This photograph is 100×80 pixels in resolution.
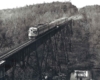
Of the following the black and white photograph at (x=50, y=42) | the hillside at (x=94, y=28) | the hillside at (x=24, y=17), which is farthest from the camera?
the hillside at (x=24, y=17)

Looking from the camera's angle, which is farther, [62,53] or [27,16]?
[27,16]

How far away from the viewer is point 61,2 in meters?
53.1

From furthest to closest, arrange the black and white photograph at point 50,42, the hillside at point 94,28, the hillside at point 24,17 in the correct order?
the hillside at point 24,17 → the hillside at point 94,28 → the black and white photograph at point 50,42

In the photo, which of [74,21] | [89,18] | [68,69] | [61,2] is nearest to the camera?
[68,69]

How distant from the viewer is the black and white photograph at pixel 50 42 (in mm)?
18759

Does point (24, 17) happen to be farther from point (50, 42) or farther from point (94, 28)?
point (50, 42)

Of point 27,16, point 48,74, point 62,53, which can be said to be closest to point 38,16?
point 27,16

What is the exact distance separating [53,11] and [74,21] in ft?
36.1

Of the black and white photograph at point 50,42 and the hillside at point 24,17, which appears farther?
the hillside at point 24,17

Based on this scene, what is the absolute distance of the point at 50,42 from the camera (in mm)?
23641

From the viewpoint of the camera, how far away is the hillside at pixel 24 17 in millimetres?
41625

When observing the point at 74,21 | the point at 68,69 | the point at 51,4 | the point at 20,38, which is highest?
the point at 51,4

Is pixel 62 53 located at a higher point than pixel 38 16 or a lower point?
lower

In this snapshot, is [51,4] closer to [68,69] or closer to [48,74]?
[68,69]
